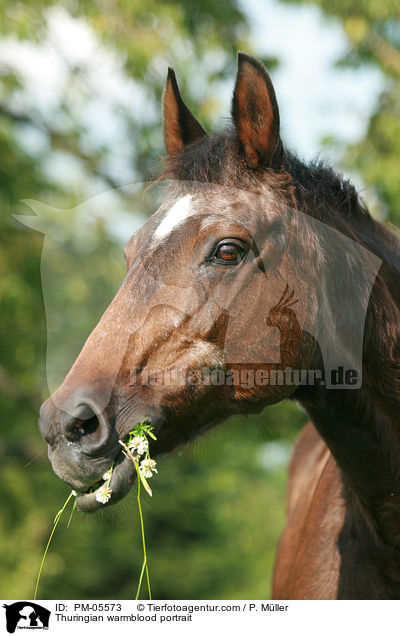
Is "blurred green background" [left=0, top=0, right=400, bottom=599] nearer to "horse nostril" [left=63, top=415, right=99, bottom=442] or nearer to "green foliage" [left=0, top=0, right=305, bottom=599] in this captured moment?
"green foliage" [left=0, top=0, right=305, bottom=599]

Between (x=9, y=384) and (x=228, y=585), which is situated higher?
(x=9, y=384)

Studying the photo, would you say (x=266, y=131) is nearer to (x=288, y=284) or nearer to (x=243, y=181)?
(x=243, y=181)

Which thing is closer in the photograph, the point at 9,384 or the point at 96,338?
the point at 96,338

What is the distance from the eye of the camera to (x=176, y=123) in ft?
11.1

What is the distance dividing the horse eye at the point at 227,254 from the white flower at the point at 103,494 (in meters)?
1.10

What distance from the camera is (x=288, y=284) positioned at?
2742 millimetres

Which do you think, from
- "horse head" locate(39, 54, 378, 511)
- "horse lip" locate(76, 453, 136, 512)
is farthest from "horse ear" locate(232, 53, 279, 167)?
"horse lip" locate(76, 453, 136, 512)

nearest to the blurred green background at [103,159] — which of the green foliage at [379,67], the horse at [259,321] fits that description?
the green foliage at [379,67]

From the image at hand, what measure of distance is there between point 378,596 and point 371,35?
24.9 feet
